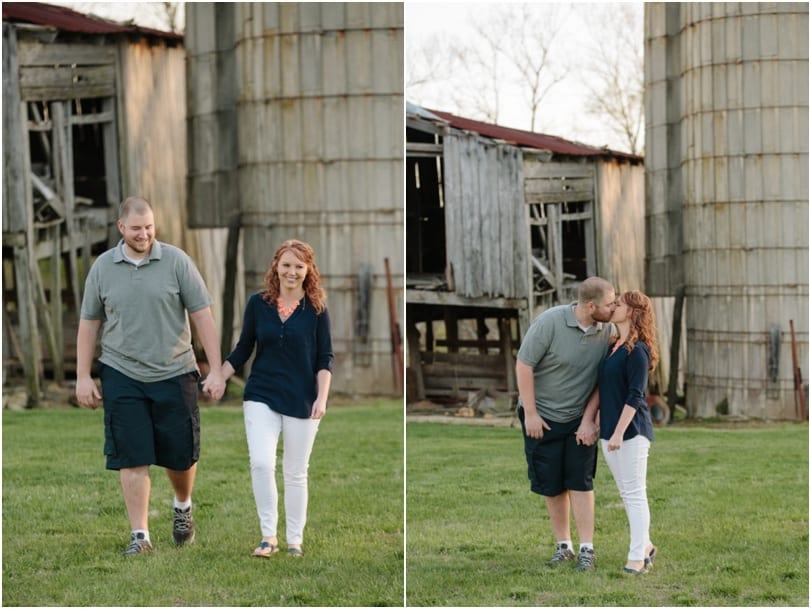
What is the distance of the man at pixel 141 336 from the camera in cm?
436

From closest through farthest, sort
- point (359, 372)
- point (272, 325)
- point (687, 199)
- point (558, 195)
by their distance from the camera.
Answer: point (272, 325) → point (558, 195) → point (687, 199) → point (359, 372)

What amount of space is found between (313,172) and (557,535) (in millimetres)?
3564

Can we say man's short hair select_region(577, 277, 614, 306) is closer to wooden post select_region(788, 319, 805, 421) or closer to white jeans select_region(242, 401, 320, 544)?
white jeans select_region(242, 401, 320, 544)

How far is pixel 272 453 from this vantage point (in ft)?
14.3

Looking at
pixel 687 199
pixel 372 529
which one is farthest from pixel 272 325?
pixel 687 199

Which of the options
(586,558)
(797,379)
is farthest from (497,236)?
(797,379)

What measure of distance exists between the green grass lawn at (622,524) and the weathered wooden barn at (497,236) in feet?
1.26

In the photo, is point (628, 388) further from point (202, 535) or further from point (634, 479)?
point (202, 535)

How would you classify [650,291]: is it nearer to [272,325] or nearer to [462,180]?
[462,180]

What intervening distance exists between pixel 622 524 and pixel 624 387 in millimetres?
783

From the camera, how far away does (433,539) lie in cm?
512

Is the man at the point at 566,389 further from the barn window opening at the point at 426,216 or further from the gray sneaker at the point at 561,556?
the barn window opening at the point at 426,216

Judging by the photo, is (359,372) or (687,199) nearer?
(687,199)

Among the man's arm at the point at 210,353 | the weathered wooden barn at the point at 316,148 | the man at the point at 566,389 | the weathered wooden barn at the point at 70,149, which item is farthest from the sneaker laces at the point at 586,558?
the weathered wooden barn at the point at 70,149
